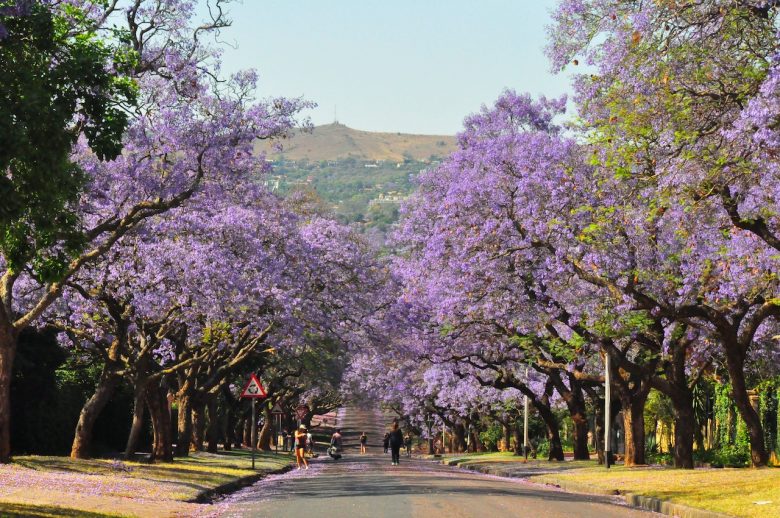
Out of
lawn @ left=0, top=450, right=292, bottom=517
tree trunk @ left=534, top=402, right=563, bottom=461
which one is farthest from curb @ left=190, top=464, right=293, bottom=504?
tree trunk @ left=534, top=402, right=563, bottom=461

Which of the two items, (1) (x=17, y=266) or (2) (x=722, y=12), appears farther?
(2) (x=722, y=12)

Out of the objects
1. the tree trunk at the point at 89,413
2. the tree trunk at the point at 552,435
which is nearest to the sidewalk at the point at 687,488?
the tree trunk at the point at 89,413

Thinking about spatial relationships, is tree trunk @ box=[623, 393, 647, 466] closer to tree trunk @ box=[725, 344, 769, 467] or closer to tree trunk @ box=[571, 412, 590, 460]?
tree trunk @ box=[571, 412, 590, 460]

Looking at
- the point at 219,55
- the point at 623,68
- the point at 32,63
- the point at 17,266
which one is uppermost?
the point at 219,55

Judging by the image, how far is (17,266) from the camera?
15641 millimetres

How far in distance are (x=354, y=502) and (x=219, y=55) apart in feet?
30.7

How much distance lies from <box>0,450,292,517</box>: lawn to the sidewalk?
847 cm

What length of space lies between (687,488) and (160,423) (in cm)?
1914

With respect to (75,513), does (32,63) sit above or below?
above

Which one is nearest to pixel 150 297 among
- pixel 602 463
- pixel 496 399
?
pixel 602 463

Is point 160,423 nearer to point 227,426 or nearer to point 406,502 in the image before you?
point 406,502

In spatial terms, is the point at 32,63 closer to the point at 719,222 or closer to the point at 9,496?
the point at 9,496

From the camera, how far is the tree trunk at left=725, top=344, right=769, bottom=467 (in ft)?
94.8

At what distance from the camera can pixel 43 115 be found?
13359mm
